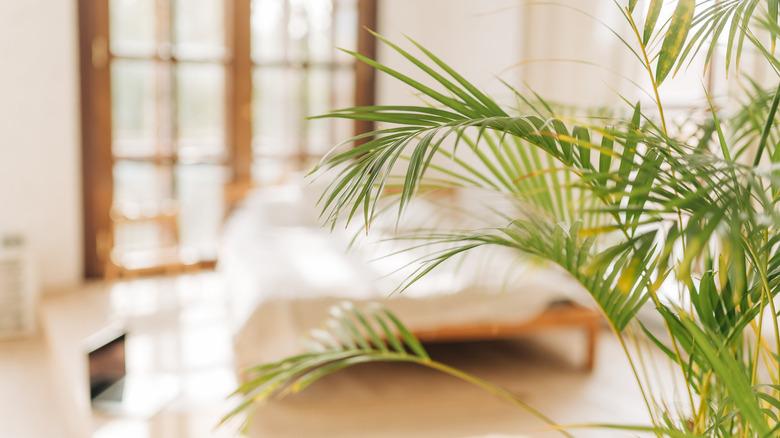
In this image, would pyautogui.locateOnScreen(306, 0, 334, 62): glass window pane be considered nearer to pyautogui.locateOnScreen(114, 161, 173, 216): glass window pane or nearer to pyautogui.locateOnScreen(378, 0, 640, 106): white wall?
pyautogui.locateOnScreen(378, 0, 640, 106): white wall

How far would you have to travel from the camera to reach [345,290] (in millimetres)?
3311

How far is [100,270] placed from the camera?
16.6 ft

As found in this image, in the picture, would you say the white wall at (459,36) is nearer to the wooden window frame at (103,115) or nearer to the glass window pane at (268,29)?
the wooden window frame at (103,115)

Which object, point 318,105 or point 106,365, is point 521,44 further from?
point 106,365

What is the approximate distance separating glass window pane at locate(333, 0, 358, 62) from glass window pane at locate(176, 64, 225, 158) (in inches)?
34.5

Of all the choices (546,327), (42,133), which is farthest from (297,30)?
(546,327)

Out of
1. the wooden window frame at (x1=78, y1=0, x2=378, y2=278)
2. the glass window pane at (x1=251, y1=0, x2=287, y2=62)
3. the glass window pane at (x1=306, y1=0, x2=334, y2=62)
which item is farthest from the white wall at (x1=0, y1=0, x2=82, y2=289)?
the glass window pane at (x1=306, y1=0, x2=334, y2=62)

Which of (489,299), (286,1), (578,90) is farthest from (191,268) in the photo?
(578,90)

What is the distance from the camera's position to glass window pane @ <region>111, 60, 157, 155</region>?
198 inches

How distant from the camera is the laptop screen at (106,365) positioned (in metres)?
2.93

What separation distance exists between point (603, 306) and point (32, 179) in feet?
13.5

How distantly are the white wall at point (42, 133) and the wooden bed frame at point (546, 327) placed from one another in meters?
2.60

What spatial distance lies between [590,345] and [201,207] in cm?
299

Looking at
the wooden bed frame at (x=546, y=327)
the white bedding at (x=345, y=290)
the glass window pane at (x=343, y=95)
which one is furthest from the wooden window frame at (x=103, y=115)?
the wooden bed frame at (x=546, y=327)
